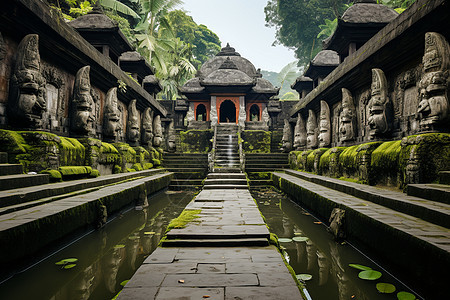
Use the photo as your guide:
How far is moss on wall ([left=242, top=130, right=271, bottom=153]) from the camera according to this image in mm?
16125

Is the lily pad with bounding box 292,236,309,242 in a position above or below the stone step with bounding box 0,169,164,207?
below

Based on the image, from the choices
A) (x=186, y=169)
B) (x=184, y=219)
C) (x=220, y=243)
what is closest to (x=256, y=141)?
(x=186, y=169)

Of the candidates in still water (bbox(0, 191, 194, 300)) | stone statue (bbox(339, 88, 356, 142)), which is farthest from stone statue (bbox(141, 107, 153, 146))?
stone statue (bbox(339, 88, 356, 142))

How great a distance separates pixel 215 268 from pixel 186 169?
1010 centimetres

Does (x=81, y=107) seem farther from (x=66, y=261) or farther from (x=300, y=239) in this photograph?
(x=300, y=239)

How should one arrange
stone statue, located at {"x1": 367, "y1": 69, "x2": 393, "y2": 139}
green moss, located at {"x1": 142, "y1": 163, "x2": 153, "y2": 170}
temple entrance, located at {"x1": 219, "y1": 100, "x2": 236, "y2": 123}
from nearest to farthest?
stone statue, located at {"x1": 367, "y1": 69, "x2": 393, "y2": 139}
green moss, located at {"x1": 142, "y1": 163, "x2": 153, "y2": 170}
temple entrance, located at {"x1": 219, "y1": 100, "x2": 236, "y2": 123}

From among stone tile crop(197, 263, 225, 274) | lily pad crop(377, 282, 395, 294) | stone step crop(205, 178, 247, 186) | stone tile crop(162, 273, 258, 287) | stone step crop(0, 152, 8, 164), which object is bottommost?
lily pad crop(377, 282, 395, 294)

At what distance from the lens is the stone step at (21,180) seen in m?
4.07

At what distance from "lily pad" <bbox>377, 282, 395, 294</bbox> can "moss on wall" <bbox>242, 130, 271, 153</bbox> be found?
13.4 meters

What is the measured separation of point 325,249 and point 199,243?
2117mm

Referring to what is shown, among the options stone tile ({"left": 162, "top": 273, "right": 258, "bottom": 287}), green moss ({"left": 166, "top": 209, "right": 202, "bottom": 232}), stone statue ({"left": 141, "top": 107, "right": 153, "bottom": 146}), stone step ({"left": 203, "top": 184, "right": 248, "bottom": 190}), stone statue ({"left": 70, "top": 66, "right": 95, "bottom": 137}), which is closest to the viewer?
stone tile ({"left": 162, "top": 273, "right": 258, "bottom": 287})

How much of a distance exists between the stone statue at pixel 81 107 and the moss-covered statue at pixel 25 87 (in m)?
1.72

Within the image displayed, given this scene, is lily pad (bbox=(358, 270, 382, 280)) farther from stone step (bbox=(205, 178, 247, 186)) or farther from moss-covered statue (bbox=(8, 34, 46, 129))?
moss-covered statue (bbox=(8, 34, 46, 129))

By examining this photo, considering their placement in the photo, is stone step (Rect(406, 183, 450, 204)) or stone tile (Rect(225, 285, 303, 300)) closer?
stone tile (Rect(225, 285, 303, 300))
